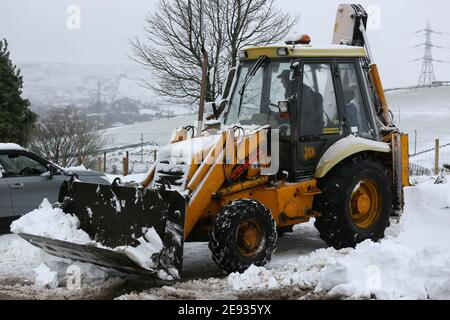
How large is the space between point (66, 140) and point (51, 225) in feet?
71.3

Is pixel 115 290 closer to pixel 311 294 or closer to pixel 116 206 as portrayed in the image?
pixel 116 206

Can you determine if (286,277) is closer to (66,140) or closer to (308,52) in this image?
(308,52)

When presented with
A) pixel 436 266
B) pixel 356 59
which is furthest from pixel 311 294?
pixel 356 59

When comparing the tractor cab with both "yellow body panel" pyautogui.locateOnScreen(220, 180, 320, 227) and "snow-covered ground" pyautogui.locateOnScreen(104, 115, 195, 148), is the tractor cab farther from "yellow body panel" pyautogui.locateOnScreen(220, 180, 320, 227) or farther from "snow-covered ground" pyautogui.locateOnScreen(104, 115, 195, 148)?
"snow-covered ground" pyautogui.locateOnScreen(104, 115, 195, 148)

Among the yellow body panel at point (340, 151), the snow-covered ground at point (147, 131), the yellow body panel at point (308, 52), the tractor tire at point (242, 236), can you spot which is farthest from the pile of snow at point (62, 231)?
the snow-covered ground at point (147, 131)

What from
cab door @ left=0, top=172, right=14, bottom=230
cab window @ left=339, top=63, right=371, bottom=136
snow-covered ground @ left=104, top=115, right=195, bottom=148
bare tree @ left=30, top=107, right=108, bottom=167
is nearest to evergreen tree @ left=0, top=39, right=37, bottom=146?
bare tree @ left=30, top=107, right=108, bottom=167

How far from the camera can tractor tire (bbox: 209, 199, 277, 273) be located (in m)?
6.59

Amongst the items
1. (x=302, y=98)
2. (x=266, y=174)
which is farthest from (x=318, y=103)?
(x=266, y=174)

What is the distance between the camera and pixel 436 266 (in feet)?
19.1

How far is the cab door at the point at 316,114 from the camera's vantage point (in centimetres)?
776

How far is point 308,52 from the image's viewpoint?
7879 mm

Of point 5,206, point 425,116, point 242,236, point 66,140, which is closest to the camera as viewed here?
point 242,236

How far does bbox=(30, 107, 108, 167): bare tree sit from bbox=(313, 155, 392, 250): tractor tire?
Result: 20.3 metres
